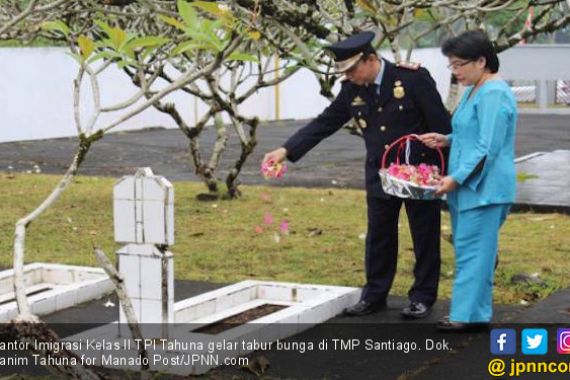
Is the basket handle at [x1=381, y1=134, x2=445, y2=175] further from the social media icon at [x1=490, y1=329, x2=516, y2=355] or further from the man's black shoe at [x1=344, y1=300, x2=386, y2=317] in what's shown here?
the social media icon at [x1=490, y1=329, x2=516, y2=355]

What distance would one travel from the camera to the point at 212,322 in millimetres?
7246

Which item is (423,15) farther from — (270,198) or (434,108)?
(270,198)

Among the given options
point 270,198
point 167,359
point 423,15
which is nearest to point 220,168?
point 270,198

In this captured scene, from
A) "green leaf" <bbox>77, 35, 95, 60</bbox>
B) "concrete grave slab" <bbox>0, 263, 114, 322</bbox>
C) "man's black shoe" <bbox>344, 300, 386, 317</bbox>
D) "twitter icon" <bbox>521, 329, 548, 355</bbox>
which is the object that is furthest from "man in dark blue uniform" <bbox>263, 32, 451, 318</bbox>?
"green leaf" <bbox>77, 35, 95, 60</bbox>

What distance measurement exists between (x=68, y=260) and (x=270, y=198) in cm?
421

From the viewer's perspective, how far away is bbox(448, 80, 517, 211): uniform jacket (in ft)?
22.2

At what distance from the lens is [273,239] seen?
1080cm

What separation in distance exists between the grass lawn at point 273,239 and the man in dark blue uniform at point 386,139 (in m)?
0.77

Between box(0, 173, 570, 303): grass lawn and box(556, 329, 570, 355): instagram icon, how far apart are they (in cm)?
128

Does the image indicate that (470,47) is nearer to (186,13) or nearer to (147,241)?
(186,13)

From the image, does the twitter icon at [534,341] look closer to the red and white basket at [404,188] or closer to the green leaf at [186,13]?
the red and white basket at [404,188]

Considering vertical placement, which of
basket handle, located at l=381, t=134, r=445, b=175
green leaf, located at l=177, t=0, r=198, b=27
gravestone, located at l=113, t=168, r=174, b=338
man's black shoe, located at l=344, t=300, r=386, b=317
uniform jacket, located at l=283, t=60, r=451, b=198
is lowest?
man's black shoe, located at l=344, t=300, r=386, b=317

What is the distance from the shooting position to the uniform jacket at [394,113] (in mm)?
7375

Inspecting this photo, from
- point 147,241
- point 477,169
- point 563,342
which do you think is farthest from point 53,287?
point 563,342
